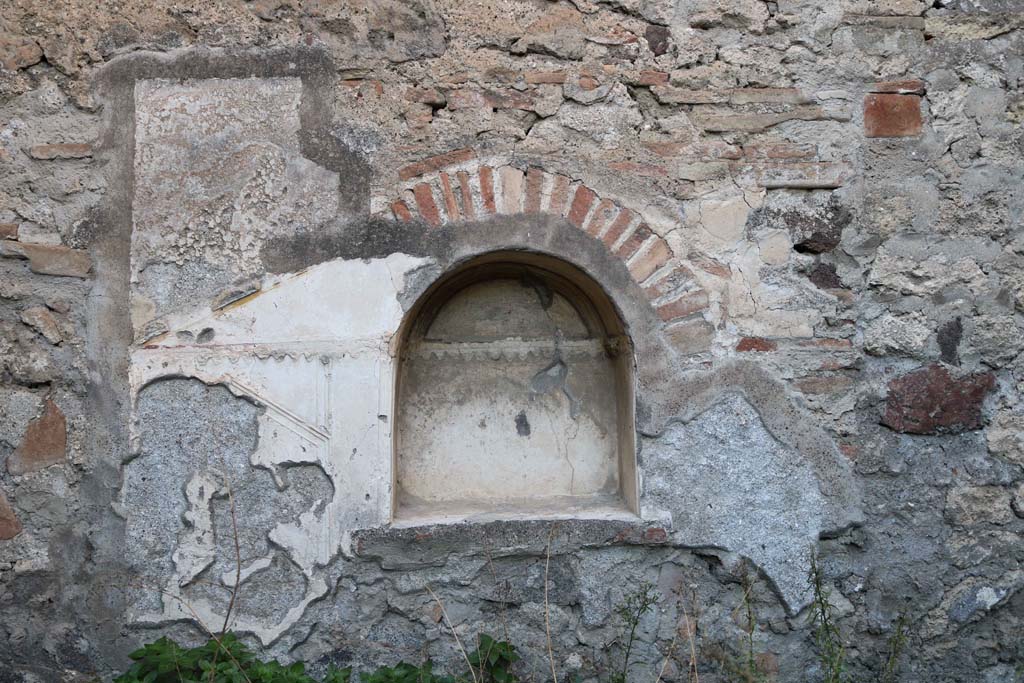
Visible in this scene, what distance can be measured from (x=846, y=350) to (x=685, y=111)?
Answer: 39.0 inches

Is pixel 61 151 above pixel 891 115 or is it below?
below

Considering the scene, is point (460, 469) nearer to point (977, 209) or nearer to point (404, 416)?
point (404, 416)

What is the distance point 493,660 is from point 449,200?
1.51 m

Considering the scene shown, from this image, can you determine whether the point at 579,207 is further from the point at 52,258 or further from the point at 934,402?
the point at 52,258

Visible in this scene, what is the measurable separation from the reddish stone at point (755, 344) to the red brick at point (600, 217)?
0.62 meters

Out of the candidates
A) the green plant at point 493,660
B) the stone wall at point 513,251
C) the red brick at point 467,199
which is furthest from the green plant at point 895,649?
the red brick at point 467,199

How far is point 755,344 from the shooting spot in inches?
117

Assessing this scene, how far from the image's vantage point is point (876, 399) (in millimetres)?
2996

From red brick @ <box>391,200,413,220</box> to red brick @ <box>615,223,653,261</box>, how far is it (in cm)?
72

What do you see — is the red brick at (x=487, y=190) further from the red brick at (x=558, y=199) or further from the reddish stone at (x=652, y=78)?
the reddish stone at (x=652, y=78)

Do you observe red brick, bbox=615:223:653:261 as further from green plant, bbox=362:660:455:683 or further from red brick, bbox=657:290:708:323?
green plant, bbox=362:660:455:683

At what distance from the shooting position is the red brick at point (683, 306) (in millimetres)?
2984

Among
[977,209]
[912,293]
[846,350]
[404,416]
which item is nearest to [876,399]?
[846,350]

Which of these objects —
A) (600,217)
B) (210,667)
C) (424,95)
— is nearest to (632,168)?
(600,217)
